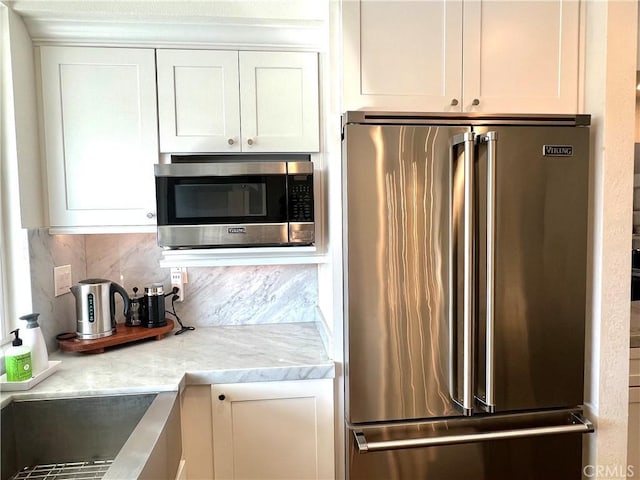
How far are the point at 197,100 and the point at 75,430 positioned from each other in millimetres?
1282

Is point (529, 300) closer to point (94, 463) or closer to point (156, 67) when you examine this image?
point (94, 463)

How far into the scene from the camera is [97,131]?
164 cm

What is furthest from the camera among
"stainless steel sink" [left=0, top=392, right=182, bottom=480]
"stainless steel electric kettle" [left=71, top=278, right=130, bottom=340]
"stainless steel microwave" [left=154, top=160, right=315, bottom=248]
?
"stainless steel electric kettle" [left=71, top=278, right=130, bottom=340]

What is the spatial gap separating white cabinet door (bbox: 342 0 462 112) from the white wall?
506 millimetres

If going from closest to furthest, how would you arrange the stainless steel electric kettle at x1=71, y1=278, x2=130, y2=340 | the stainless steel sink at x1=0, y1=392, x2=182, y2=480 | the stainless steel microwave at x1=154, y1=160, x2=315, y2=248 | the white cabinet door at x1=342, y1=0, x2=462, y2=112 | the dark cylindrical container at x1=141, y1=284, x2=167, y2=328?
the stainless steel sink at x1=0, y1=392, x2=182, y2=480 → the white cabinet door at x1=342, y1=0, x2=462, y2=112 → the stainless steel microwave at x1=154, y1=160, x2=315, y2=248 → the stainless steel electric kettle at x1=71, y1=278, x2=130, y2=340 → the dark cylindrical container at x1=141, y1=284, x2=167, y2=328

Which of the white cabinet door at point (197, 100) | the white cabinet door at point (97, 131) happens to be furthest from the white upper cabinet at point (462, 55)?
the white cabinet door at point (97, 131)

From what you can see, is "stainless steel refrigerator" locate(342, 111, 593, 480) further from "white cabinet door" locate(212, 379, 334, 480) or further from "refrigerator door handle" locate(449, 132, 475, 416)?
"white cabinet door" locate(212, 379, 334, 480)

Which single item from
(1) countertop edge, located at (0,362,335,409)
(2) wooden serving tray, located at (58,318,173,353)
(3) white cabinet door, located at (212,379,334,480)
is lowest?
(3) white cabinet door, located at (212,379,334,480)

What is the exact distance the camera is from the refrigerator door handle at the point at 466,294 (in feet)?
4.43

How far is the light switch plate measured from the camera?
5.83ft

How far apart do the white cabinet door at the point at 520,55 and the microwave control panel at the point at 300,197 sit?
2.14 feet

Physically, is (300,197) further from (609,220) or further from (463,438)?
(609,220)

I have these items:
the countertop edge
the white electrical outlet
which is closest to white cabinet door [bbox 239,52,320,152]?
the white electrical outlet

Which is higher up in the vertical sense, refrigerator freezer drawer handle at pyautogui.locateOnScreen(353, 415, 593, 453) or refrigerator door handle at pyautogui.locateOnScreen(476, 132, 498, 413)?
refrigerator door handle at pyautogui.locateOnScreen(476, 132, 498, 413)
